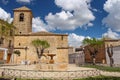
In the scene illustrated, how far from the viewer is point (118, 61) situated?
31359 millimetres

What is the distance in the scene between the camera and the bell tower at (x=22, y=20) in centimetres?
4438

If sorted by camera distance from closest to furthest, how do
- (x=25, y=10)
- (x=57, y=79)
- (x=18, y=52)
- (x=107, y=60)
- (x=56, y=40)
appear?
(x=57, y=79), (x=107, y=60), (x=18, y=52), (x=56, y=40), (x=25, y=10)

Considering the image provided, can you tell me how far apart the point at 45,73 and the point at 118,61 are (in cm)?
2062

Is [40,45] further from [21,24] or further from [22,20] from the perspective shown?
[22,20]

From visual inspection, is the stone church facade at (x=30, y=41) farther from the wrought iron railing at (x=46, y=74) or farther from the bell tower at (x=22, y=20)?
the wrought iron railing at (x=46, y=74)

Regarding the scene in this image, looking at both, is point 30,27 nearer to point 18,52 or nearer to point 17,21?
point 17,21

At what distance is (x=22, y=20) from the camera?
44.8m

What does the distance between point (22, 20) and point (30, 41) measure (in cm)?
683

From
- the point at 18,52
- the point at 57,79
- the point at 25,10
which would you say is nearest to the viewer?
the point at 57,79

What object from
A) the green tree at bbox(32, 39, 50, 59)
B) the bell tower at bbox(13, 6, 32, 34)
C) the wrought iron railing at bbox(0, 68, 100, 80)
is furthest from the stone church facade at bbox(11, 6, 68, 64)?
the wrought iron railing at bbox(0, 68, 100, 80)

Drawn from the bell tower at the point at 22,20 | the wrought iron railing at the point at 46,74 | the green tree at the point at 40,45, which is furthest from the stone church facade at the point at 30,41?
the wrought iron railing at the point at 46,74

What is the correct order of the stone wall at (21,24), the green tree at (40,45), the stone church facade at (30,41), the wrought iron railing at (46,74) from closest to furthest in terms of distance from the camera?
the wrought iron railing at (46,74), the green tree at (40,45), the stone church facade at (30,41), the stone wall at (21,24)

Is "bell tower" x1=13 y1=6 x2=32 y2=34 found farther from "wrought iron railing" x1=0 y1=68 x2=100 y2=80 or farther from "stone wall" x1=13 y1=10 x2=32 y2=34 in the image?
"wrought iron railing" x1=0 y1=68 x2=100 y2=80

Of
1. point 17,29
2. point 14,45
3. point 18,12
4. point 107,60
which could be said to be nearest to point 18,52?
point 14,45
